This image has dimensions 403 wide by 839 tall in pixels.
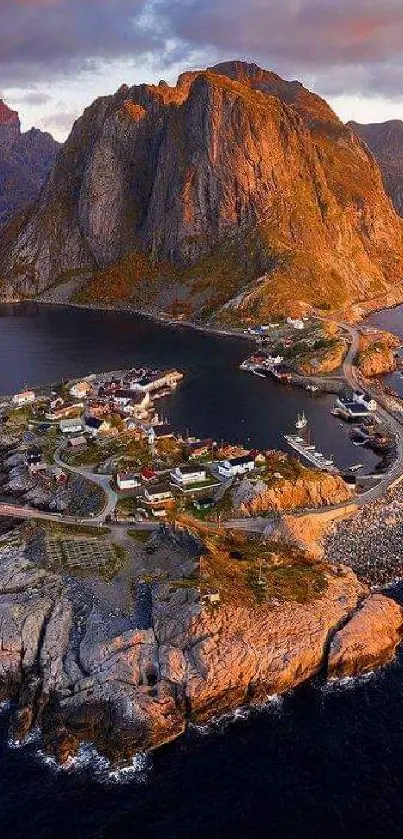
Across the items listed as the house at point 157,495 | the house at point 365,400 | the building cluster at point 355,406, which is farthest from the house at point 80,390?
the house at point 157,495

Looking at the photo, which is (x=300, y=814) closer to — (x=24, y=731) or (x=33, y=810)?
(x=33, y=810)

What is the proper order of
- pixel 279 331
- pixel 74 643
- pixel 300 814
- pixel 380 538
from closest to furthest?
pixel 300 814, pixel 74 643, pixel 380 538, pixel 279 331

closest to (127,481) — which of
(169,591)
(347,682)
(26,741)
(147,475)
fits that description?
(147,475)

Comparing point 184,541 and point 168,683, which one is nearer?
point 168,683

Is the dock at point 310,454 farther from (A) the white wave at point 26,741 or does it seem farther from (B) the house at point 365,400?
(A) the white wave at point 26,741

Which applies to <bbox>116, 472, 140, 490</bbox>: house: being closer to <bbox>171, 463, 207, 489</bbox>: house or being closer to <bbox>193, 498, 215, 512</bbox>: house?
<bbox>171, 463, 207, 489</bbox>: house

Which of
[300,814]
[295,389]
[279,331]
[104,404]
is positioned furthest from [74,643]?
[279,331]
